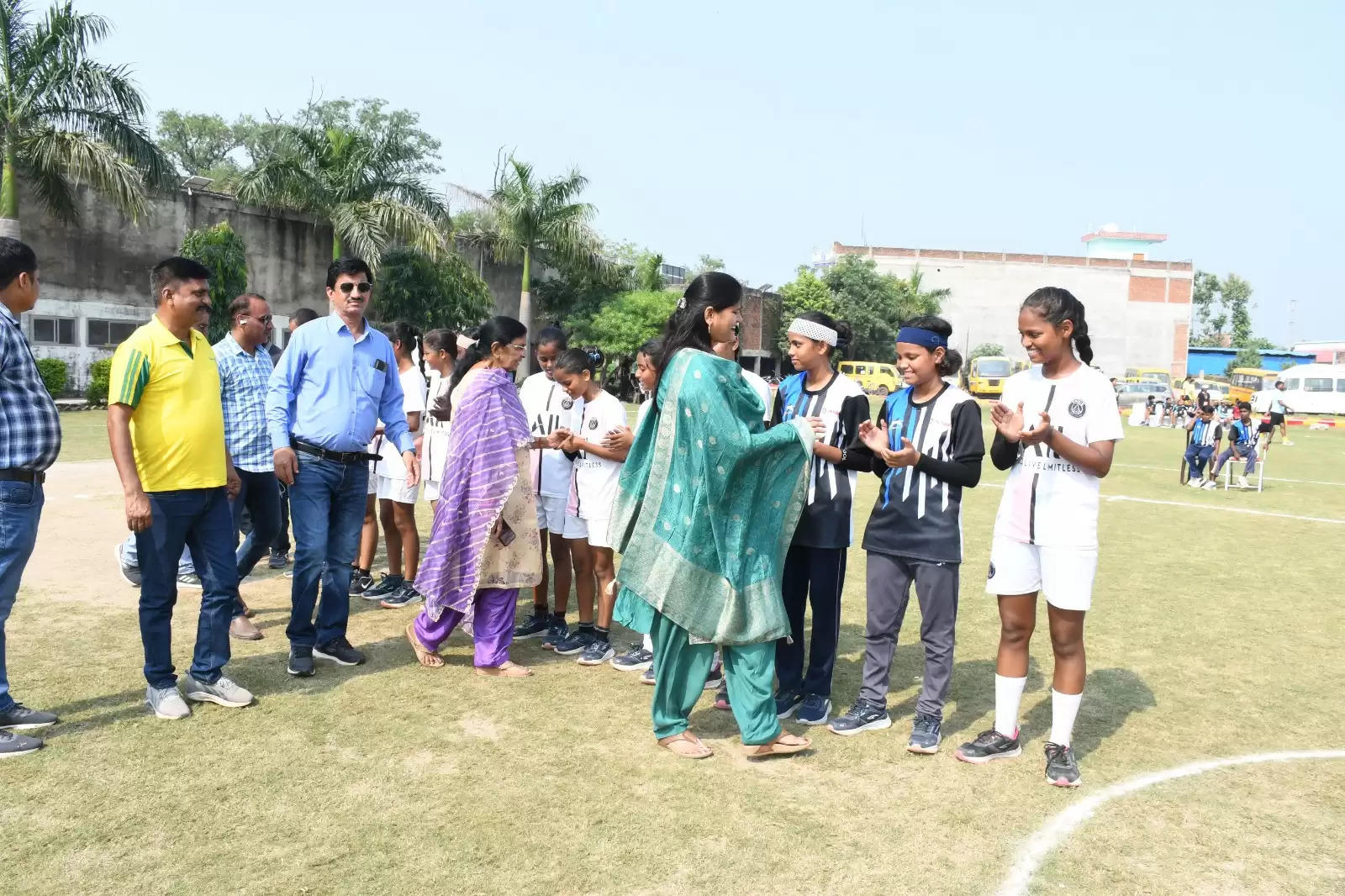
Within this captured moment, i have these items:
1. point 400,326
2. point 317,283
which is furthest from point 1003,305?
point 400,326

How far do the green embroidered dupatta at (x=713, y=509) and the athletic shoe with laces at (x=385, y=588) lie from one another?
10.0 ft

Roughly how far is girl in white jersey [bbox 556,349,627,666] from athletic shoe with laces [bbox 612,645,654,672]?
0.11m

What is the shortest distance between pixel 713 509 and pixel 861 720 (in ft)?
4.34

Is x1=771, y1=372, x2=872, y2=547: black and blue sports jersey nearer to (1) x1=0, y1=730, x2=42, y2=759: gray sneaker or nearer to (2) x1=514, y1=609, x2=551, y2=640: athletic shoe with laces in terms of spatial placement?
(2) x1=514, y1=609, x2=551, y2=640: athletic shoe with laces

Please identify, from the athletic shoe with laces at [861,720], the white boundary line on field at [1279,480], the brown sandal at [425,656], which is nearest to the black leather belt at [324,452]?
the brown sandal at [425,656]

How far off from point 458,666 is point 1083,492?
329 centimetres

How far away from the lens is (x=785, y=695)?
5086 millimetres

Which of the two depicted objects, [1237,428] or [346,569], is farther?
[1237,428]

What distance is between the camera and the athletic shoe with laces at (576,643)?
5965 millimetres

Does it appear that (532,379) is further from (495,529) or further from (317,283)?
(317,283)

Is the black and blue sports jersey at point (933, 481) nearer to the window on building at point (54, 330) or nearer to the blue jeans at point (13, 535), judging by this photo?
the blue jeans at point (13, 535)

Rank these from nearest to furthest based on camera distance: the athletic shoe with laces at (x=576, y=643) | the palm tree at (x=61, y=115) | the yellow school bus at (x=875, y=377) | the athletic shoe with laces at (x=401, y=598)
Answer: the athletic shoe with laces at (x=576, y=643)
the athletic shoe with laces at (x=401, y=598)
the palm tree at (x=61, y=115)
the yellow school bus at (x=875, y=377)

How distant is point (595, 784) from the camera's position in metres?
4.08

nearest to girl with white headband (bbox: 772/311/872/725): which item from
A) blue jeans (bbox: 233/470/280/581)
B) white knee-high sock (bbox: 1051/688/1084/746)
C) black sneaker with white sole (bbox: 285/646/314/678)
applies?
white knee-high sock (bbox: 1051/688/1084/746)
